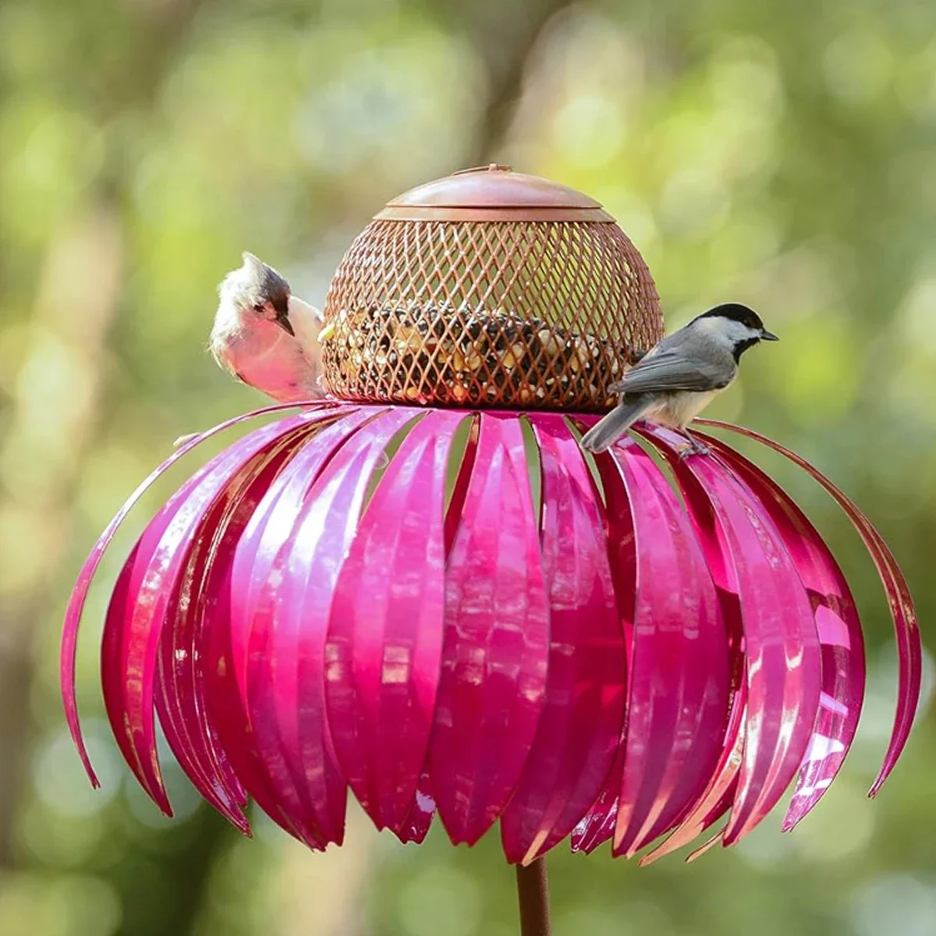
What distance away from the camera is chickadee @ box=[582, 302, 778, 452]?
177 cm

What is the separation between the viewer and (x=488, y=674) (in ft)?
4.90

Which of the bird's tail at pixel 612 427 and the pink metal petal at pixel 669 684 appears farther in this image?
the bird's tail at pixel 612 427

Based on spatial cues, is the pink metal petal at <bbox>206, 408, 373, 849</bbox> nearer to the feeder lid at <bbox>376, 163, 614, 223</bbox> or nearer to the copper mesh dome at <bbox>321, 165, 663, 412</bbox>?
the copper mesh dome at <bbox>321, 165, 663, 412</bbox>

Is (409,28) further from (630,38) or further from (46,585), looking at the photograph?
(46,585)

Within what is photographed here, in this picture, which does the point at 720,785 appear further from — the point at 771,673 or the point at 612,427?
the point at 612,427

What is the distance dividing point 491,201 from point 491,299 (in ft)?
0.38

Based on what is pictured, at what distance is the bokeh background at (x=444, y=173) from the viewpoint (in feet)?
17.7

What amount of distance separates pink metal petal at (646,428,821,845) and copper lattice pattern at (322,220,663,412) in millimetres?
309

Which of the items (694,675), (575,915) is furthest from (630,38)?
(694,675)

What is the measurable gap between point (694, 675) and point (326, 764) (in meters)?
0.38

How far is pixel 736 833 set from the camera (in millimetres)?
1583

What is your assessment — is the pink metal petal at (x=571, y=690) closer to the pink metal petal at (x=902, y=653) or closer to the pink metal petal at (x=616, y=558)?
the pink metal petal at (x=616, y=558)

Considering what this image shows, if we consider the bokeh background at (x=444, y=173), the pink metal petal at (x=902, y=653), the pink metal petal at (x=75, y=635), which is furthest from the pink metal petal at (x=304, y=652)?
the bokeh background at (x=444, y=173)

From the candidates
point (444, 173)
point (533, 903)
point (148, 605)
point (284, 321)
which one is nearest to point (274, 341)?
point (284, 321)
